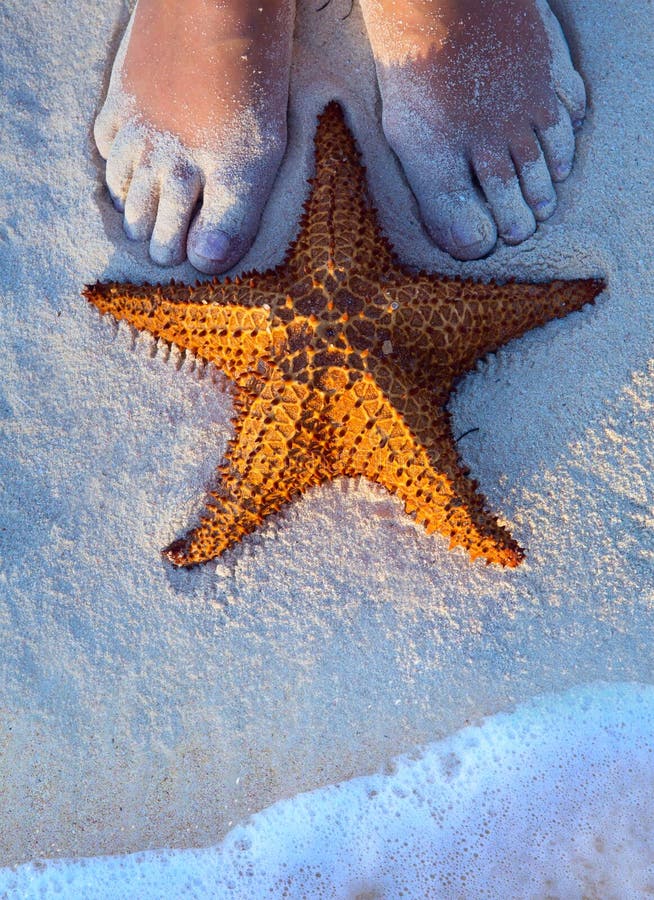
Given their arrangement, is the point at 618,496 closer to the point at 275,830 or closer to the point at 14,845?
the point at 275,830

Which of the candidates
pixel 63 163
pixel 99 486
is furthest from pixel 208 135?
pixel 99 486

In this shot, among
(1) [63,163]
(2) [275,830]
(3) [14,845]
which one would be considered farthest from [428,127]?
(3) [14,845]

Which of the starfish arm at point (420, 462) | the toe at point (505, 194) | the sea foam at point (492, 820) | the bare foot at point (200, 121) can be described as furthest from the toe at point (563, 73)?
the sea foam at point (492, 820)

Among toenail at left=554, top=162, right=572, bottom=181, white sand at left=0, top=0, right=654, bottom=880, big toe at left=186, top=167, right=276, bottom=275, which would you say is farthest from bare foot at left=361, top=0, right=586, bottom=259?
big toe at left=186, top=167, right=276, bottom=275

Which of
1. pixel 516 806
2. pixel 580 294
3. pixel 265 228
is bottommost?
pixel 516 806

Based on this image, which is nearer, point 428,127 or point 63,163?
point 428,127

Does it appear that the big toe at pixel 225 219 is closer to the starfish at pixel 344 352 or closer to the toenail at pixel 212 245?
the toenail at pixel 212 245

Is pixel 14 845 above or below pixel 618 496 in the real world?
below

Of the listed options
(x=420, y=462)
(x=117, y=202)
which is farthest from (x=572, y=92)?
(x=117, y=202)
